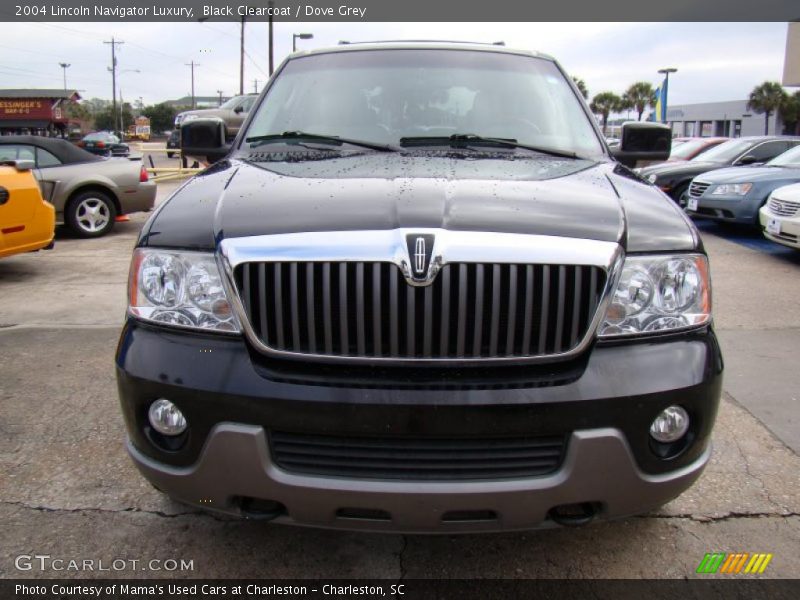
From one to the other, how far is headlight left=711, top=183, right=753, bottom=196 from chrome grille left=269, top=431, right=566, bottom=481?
9699mm

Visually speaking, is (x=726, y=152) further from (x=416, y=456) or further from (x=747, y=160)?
(x=416, y=456)

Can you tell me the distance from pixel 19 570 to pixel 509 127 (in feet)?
8.52

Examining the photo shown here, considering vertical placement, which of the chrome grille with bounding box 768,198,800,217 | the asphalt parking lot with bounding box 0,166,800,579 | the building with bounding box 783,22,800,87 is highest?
the building with bounding box 783,22,800,87

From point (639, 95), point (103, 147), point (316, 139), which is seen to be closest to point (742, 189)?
point (316, 139)

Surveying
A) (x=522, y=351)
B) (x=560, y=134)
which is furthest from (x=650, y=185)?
(x=522, y=351)

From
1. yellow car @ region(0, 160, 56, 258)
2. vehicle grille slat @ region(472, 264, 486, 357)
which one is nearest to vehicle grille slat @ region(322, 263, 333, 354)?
vehicle grille slat @ region(472, 264, 486, 357)

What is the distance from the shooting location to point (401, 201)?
81.6 inches

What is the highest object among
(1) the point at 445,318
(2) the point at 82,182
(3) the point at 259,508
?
(2) the point at 82,182

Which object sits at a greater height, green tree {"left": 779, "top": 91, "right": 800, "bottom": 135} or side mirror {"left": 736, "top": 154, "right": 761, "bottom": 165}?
green tree {"left": 779, "top": 91, "right": 800, "bottom": 135}

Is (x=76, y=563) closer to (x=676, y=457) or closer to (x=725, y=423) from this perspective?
(x=676, y=457)

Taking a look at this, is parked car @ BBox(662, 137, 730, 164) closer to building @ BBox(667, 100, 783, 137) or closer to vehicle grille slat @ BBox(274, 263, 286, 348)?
vehicle grille slat @ BBox(274, 263, 286, 348)

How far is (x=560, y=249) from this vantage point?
1.91 m

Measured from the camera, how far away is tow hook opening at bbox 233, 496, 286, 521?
1.98 m

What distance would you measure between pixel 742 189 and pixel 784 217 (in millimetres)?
2420
